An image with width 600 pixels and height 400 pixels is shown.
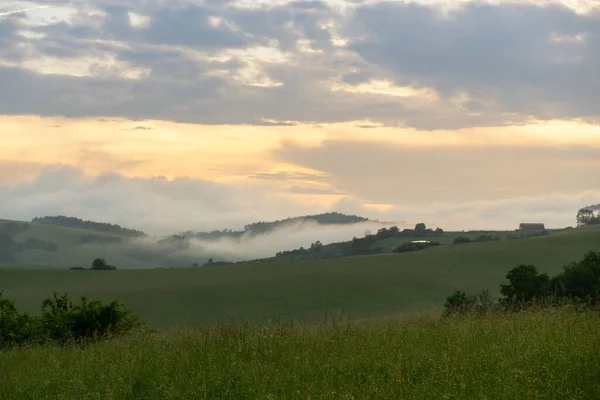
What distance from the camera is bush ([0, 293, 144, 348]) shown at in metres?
20.6

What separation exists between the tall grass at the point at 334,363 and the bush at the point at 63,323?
4.57 meters

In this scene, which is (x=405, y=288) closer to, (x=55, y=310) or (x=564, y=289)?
(x=564, y=289)

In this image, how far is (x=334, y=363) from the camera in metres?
11.8

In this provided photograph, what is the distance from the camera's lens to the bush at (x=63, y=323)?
67.7 ft

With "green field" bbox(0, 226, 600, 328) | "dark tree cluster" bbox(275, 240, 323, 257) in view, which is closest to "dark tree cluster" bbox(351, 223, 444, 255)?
"dark tree cluster" bbox(275, 240, 323, 257)

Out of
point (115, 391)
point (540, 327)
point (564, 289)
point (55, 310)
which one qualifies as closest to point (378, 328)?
point (540, 327)

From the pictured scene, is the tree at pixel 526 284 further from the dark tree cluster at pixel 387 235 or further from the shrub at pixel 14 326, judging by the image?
the dark tree cluster at pixel 387 235

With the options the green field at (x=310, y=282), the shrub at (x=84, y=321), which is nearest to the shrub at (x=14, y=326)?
the shrub at (x=84, y=321)

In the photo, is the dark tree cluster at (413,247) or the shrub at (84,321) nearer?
the shrub at (84,321)

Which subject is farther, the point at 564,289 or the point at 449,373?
the point at 564,289

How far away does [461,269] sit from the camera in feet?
315

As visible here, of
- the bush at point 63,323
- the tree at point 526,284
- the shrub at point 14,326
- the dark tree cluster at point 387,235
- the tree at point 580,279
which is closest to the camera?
the bush at point 63,323

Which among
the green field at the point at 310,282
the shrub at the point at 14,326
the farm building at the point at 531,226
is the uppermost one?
the farm building at the point at 531,226

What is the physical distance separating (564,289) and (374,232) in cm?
13717
